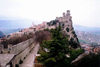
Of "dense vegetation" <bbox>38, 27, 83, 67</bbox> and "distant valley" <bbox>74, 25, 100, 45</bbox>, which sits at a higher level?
"dense vegetation" <bbox>38, 27, 83, 67</bbox>

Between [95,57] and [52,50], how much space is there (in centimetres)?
373

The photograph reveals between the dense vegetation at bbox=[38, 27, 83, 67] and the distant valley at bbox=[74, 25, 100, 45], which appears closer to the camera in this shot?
the dense vegetation at bbox=[38, 27, 83, 67]

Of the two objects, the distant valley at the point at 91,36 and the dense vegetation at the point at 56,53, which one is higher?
the dense vegetation at the point at 56,53

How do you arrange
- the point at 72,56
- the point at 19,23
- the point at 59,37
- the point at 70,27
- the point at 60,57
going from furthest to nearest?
1. the point at 19,23
2. the point at 70,27
3. the point at 72,56
4. the point at 59,37
5. the point at 60,57

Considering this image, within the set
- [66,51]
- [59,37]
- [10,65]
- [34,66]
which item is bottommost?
[34,66]

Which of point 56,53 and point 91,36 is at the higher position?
point 56,53

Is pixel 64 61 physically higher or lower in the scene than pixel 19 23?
lower

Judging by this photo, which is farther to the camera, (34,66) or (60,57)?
(34,66)

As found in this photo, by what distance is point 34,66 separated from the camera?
10.8m

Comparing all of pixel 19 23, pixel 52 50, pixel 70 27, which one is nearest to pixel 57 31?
pixel 52 50

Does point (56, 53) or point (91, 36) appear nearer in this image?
point (56, 53)

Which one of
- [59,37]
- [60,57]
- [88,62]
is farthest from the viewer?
[59,37]

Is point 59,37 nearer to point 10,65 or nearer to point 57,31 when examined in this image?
point 57,31

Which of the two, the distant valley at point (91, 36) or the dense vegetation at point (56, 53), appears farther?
the distant valley at point (91, 36)
